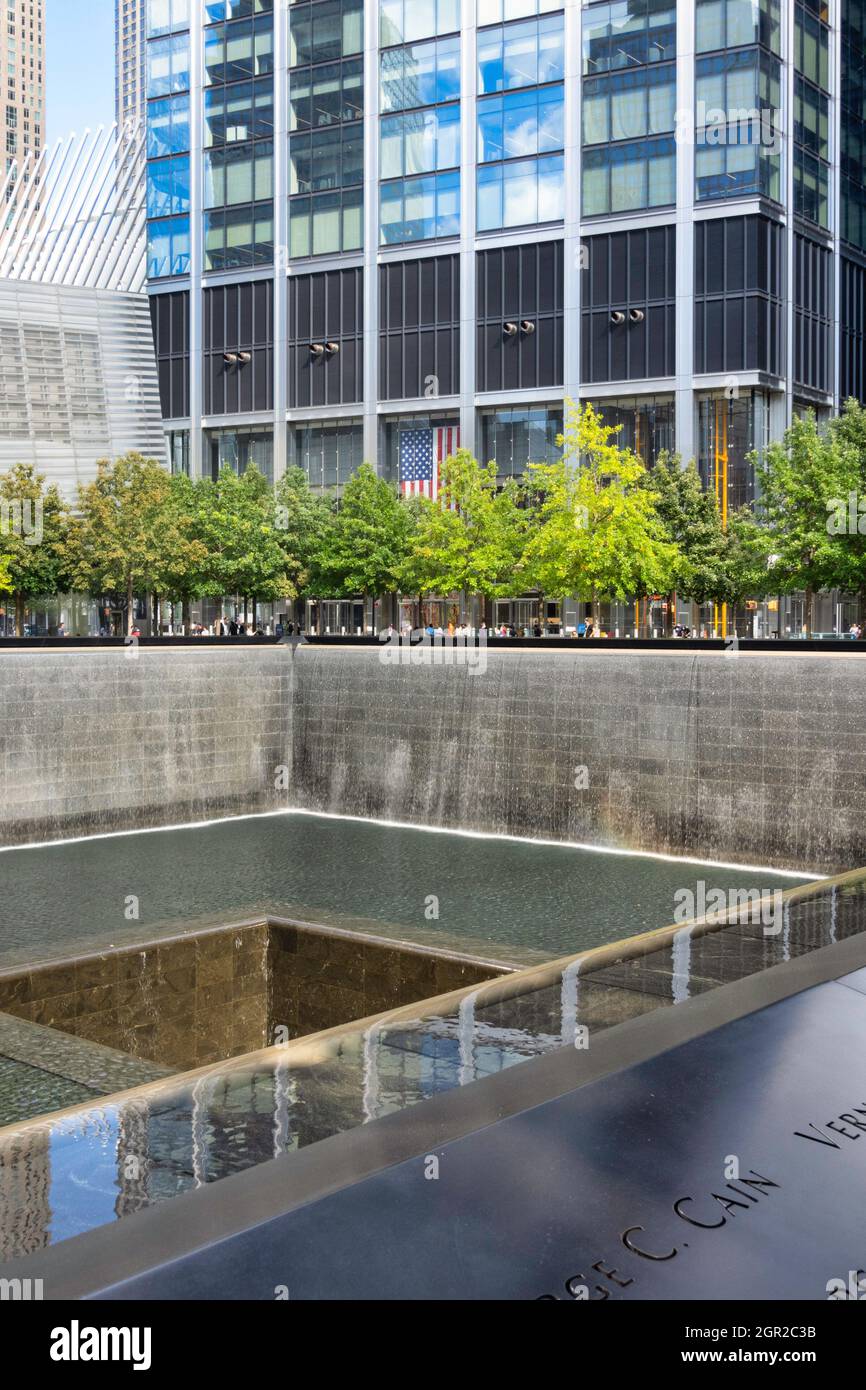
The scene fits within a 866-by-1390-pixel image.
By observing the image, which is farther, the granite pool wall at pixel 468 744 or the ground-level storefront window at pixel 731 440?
the ground-level storefront window at pixel 731 440

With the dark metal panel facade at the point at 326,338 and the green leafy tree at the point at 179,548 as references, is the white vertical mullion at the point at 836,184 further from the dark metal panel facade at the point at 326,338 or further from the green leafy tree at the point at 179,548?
the green leafy tree at the point at 179,548

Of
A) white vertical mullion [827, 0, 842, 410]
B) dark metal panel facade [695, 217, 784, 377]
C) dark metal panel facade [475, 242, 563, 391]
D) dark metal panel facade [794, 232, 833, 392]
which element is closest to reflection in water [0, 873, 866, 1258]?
dark metal panel facade [695, 217, 784, 377]

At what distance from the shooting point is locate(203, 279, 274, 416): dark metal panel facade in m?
68.0

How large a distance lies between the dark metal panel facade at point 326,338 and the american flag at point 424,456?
3.60m

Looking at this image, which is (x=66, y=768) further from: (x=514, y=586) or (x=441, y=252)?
(x=441, y=252)

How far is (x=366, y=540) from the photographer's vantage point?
55281 mm

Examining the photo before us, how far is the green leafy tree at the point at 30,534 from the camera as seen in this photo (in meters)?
44.8

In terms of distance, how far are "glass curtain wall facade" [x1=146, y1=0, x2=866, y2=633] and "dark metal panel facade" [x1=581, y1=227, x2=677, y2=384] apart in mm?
100

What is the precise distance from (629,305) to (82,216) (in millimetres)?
27966

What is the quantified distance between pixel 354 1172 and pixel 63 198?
2752 inches

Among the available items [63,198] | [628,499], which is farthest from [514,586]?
[63,198]

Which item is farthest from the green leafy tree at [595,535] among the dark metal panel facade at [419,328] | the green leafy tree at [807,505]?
the dark metal panel facade at [419,328]
